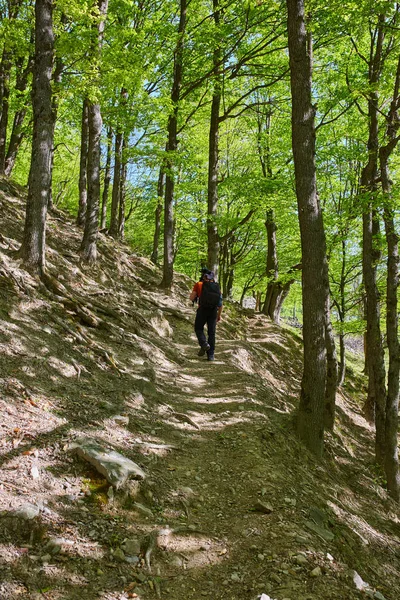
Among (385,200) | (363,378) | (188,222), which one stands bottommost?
(363,378)

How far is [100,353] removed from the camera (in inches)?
271

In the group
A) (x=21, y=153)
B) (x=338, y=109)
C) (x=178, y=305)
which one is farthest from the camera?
(x=21, y=153)

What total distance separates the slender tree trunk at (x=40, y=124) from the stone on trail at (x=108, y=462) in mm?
4499

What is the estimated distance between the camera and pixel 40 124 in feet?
23.9


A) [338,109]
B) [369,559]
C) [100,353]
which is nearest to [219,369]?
[100,353]

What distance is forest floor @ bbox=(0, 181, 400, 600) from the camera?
303cm

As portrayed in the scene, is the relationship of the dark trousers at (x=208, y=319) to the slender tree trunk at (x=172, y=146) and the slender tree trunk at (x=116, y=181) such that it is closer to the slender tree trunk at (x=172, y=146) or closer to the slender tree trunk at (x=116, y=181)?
the slender tree trunk at (x=172, y=146)

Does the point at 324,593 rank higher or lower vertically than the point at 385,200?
lower

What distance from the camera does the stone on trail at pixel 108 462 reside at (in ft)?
12.4

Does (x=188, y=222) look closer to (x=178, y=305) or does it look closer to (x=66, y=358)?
(x=178, y=305)

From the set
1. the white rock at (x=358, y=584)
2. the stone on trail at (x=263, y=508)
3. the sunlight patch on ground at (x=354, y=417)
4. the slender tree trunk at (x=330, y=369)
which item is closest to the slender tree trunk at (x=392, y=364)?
the slender tree trunk at (x=330, y=369)

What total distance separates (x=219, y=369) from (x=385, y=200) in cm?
528

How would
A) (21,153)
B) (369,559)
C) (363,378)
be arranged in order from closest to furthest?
(369,559), (363,378), (21,153)

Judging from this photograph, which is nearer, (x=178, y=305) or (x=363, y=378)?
(x=178, y=305)
